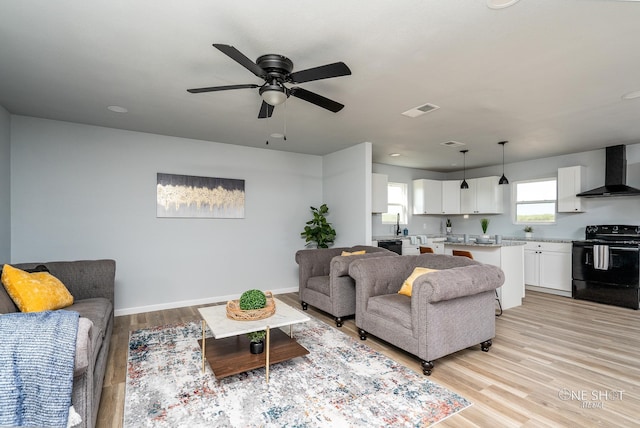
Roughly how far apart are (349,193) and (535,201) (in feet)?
12.8

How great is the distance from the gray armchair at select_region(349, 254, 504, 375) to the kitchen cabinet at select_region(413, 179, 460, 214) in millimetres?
3805

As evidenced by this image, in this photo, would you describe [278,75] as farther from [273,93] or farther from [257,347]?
[257,347]

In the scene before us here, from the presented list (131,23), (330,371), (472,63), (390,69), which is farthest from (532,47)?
(330,371)

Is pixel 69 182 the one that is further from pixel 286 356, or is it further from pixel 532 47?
pixel 532 47

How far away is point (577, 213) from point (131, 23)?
22.8 ft

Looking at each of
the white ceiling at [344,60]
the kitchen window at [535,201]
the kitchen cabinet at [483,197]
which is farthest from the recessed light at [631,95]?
the kitchen cabinet at [483,197]

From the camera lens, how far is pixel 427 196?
7.00m

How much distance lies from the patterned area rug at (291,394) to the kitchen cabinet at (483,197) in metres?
5.02

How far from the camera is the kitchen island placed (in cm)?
436

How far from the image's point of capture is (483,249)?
4.57 meters

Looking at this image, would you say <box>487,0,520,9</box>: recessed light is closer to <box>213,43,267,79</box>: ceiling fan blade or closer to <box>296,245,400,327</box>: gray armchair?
<box>213,43,267,79</box>: ceiling fan blade

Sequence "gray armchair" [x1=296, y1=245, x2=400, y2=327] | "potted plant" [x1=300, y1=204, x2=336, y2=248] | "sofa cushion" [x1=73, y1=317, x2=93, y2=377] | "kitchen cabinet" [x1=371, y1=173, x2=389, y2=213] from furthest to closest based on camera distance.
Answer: "kitchen cabinet" [x1=371, y1=173, x2=389, y2=213] < "potted plant" [x1=300, y1=204, x2=336, y2=248] < "gray armchair" [x1=296, y1=245, x2=400, y2=327] < "sofa cushion" [x1=73, y1=317, x2=93, y2=377]

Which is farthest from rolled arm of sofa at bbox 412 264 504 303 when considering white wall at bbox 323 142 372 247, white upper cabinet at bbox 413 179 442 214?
white upper cabinet at bbox 413 179 442 214

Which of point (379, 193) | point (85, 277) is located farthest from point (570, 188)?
point (85, 277)
